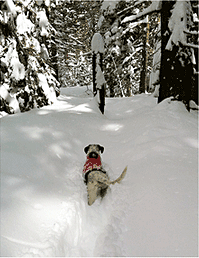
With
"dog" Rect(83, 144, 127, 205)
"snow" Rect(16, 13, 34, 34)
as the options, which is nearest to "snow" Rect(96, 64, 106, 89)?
"snow" Rect(16, 13, 34, 34)

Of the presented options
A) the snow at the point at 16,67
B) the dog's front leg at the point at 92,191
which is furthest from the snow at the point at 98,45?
the dog's front leg at the point at 92,191

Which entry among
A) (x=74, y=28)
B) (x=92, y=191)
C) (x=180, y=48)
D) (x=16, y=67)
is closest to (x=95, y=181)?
(x=92, y=191)

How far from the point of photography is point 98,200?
356 centimetres

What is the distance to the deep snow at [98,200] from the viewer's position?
90.0 inches

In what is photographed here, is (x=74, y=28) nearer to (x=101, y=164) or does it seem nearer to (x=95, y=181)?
(x=101, y=164)

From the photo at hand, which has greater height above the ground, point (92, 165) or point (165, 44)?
point (165, 44)

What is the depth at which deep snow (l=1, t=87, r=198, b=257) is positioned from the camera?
2.29 m

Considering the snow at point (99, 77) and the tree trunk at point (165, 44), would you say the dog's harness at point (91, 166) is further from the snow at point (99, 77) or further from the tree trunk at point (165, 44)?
the snow at point (99, 77)

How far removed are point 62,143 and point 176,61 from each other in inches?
190

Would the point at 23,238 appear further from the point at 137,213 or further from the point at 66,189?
the point at 137,213

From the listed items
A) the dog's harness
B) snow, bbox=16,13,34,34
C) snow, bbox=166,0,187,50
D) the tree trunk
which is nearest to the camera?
the dog's harness

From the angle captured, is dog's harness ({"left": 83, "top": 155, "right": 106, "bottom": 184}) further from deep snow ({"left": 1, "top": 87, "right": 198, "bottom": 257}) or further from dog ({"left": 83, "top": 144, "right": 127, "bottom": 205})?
deep snow ({"left": 1, "top": 87, "right": 198, "bottom": 257})

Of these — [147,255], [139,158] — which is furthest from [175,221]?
[139,158]

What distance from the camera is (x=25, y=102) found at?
24.3 ft
